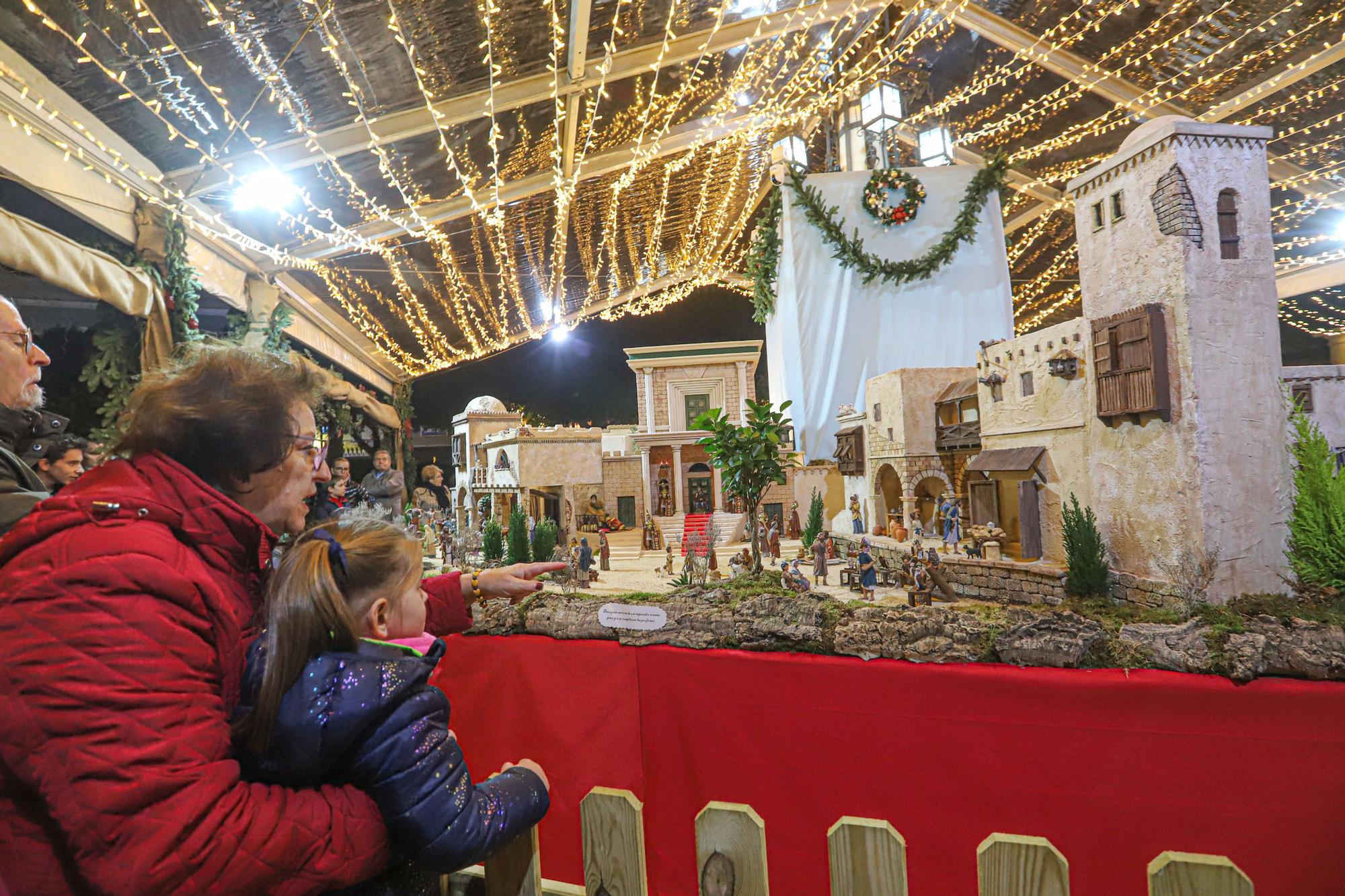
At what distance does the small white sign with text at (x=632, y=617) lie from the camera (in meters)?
2.30

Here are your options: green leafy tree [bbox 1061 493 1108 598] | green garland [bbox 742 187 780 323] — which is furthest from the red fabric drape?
green garland [bbox 742 187 780 323]

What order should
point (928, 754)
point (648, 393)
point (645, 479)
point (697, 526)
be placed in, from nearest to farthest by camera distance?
point (928, 754) < point (697, 526) < point (645, 479) < point (648, 393)

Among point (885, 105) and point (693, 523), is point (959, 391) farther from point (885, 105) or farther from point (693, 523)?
point (885, 105)

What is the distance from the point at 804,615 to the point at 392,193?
140 inches

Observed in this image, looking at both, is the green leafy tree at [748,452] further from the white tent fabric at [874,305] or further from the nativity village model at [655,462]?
the white tent fabric at [874,305]

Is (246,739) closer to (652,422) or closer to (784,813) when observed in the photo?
(784,813)

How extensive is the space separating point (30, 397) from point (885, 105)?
5.66 meters

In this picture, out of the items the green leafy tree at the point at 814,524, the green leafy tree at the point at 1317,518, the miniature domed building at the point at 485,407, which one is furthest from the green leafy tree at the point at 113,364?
the green leafy tree at the point at 1317,518

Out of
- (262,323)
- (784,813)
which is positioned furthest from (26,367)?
(784,813)

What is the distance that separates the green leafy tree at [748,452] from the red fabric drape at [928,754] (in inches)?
32.9

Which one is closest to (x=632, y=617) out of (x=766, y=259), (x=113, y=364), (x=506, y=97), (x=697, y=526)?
(x=697, y=526)

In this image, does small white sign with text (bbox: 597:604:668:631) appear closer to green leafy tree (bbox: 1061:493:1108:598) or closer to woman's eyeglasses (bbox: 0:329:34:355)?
green leafy tree (bbox: 1061:493:1108:598)

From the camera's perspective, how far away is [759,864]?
1742 mm

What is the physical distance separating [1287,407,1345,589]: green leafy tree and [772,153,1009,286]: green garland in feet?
8.15
